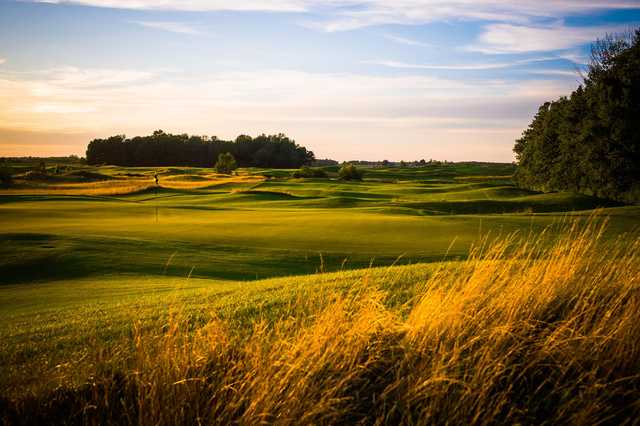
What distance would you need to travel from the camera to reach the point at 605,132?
45.1 metres

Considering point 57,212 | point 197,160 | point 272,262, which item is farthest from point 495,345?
point 197,160

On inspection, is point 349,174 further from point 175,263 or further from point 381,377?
point 381,377

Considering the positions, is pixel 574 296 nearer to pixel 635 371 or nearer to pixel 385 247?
pixel 635 371

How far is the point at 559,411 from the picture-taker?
460 cm

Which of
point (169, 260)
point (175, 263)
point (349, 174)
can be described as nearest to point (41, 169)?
point (349, 174)

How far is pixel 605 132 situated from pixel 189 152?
119 meters

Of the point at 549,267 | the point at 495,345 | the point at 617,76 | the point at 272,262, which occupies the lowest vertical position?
the point at 272,262

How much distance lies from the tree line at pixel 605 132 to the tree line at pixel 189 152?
97.8 metres

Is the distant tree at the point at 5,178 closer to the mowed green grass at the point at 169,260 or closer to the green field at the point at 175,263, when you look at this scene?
the green field at the point at 175,263

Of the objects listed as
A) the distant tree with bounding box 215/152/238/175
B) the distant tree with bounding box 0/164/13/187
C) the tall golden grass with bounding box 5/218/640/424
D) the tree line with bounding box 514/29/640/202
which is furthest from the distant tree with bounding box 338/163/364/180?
the tall golden grass with bounding box 5/218/640/424

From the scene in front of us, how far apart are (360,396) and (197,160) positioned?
472ft

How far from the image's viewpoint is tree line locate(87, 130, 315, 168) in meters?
138

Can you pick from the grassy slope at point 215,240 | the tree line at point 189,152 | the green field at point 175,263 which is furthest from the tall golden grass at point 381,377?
the tree line at point 189,152

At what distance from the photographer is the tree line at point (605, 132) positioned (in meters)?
43.4
